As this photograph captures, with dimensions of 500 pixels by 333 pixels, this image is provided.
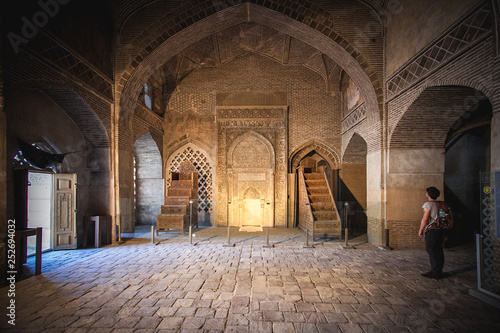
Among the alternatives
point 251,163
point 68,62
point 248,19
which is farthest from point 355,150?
point 68,62

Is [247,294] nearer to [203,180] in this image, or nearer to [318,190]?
[318,190]

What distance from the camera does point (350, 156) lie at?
10.0 m

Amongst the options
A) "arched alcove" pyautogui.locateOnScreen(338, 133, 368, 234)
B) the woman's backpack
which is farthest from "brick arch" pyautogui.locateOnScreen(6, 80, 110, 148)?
"arched alcove" pyautogui.locateOnScreen(338, 133, 368, 234)

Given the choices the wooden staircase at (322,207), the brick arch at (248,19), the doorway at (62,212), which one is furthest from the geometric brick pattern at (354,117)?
the doorway at (62,212)

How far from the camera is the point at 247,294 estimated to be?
368 centimetres

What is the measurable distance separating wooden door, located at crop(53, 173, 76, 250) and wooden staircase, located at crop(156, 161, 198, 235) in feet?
7.68

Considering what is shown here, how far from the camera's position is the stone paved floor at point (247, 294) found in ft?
9.55

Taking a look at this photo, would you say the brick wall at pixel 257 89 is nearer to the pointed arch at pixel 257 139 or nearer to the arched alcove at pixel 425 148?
the pointed arch at pixel 257 139

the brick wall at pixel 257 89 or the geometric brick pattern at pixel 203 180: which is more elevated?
the brick wall at pixel 257 89

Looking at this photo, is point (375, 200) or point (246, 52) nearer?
point (375, 200)

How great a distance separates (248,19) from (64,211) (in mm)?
7319

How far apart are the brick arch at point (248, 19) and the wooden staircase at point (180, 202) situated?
10.0 ft

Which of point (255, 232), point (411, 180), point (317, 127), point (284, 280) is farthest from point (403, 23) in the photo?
point (255, 232)

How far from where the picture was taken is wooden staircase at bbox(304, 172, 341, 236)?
740 centimetres
